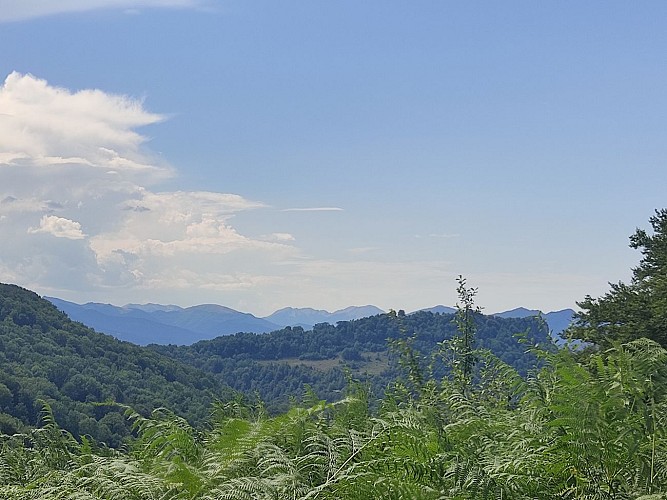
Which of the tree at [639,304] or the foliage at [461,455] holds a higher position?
the tree at [639,304]

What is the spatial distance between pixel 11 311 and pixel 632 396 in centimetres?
11139

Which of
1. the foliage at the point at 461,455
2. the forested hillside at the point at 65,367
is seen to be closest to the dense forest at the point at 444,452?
the foliage at the point at 461,455

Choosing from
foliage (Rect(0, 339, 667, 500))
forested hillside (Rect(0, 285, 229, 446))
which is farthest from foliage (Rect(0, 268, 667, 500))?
forested hillside (Rect(0, 285, 229, 446))

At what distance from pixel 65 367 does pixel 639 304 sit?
68.9 meters

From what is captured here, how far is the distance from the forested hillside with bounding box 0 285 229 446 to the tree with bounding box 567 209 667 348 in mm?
31061

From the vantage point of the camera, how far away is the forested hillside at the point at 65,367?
6172 cm

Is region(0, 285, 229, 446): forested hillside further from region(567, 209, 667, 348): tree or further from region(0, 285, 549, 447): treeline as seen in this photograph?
region(567, 209, 667, 348): tree

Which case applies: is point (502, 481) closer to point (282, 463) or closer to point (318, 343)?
point (282, 463)

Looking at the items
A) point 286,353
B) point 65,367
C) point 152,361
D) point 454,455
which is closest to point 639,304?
point 454,455

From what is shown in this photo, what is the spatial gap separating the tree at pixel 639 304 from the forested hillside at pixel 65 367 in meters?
31.1

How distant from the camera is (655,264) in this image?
3031cm

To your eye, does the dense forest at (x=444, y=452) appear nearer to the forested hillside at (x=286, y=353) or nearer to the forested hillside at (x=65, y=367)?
the forested hillside at (x=65, y=367)

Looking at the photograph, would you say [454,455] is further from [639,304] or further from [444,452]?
[639,304]

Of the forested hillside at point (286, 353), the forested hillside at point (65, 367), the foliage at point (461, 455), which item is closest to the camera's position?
the foliage at point (461, 455)
